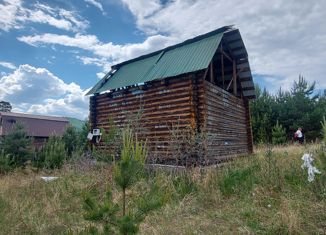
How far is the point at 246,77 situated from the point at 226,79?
1.09 metres

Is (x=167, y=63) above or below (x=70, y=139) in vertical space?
above

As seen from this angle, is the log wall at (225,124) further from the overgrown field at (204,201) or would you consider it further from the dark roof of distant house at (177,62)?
the overgrown field at (204,201)

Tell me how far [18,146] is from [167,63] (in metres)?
9.58

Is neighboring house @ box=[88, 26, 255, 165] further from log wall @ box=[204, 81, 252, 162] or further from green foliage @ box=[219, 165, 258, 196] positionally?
green foliage @ box=[219, 165, 258, 196]

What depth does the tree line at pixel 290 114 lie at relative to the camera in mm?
23703

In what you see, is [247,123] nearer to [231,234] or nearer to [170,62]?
[170,62]

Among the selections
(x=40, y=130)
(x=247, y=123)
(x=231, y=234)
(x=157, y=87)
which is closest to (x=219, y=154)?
(x=157, y=87)

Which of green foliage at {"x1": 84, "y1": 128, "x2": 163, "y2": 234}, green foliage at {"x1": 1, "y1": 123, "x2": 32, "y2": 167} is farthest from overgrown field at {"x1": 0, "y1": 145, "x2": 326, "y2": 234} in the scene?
green foliage at {"x1": 1, "y1": 123, "x2": 32, "y2": 167}

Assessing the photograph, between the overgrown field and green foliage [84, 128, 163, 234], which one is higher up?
green foliage [84, 128, 163, 234]

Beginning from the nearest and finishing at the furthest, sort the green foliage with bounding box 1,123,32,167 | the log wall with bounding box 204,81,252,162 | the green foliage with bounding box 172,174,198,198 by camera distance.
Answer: the green foliage with bounding box 172,174,198,198 → the log wall with bounding box 204,81,252,162 → the green foliage with bounding box 1,123,32,167

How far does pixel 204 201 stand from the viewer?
21.4ft

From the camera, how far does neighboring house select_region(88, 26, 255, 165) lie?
10523 millimetres

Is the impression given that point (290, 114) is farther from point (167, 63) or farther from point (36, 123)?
point (36, 123)

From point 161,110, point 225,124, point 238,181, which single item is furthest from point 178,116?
point 238,181
